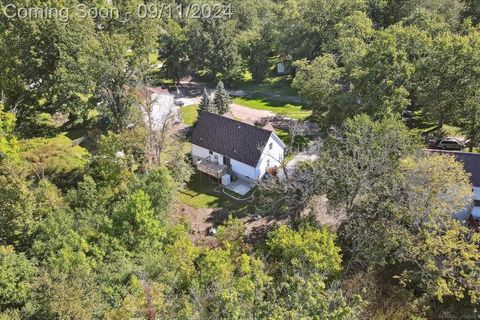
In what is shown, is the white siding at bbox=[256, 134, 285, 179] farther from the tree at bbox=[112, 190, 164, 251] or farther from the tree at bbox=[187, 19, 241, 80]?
the tree at bbox=[187, 19, 241, 80]

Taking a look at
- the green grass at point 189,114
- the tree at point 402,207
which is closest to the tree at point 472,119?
the tree at point 402,207

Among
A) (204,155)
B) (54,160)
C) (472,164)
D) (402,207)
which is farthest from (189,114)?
(472,164)

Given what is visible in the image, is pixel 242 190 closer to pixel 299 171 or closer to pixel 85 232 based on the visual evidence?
pixel 299 171

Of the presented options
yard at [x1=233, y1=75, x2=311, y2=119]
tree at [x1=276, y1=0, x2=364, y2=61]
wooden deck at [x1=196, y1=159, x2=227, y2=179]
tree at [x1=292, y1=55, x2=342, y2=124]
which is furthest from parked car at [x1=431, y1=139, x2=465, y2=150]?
tree at [x1=276, y1=0, x2=364, y2=61]

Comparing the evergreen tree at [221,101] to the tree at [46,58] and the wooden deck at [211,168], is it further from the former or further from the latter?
the tree at [46,58]

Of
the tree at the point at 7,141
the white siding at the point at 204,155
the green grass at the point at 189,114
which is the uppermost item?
the tree at the point at 7,141

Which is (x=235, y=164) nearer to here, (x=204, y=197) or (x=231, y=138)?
(x=231, y=138)

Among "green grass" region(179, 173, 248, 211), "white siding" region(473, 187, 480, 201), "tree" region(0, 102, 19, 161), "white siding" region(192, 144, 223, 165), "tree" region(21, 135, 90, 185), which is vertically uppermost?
"tree" region(0, 102, 19, 161)
